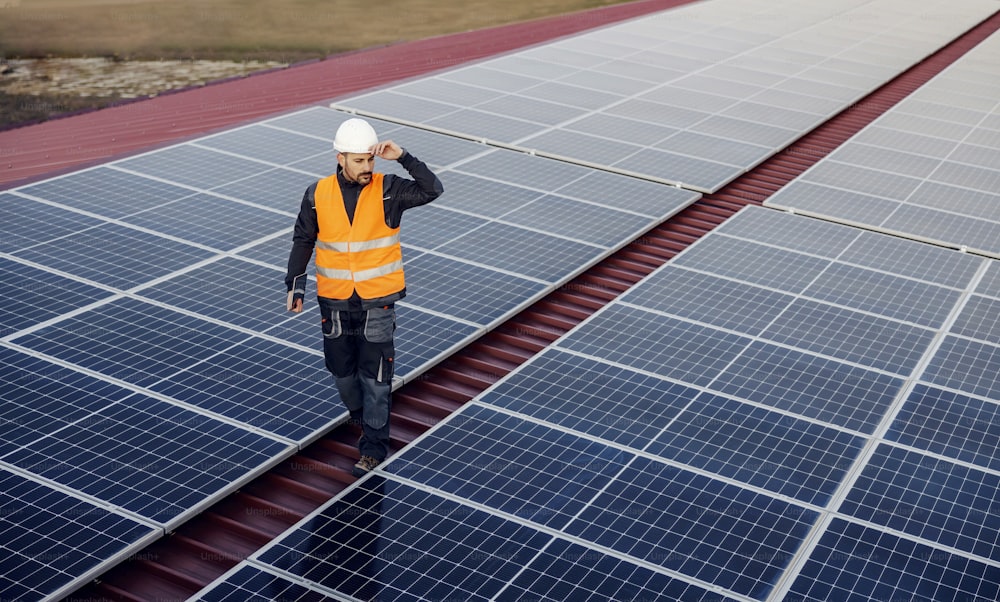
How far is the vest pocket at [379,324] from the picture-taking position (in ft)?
24.9

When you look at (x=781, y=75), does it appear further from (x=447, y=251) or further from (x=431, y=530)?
(x=431, y=530)

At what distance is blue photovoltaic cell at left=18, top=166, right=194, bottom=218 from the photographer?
12.0m

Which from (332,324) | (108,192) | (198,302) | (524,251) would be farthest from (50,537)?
(108,192)

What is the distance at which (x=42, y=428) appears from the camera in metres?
7.67

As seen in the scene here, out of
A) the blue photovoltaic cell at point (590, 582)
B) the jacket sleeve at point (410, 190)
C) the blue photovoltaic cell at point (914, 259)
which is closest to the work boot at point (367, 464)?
the blue photovoltaic cell at point (590, 582)

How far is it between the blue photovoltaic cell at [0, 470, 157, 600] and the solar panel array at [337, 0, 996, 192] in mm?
9378

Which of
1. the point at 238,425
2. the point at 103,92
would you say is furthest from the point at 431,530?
the point at 103,92

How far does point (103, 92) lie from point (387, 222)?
2580 centimetres

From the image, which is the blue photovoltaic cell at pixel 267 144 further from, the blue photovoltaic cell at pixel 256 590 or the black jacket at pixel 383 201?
the blue photovoltaic cell at pixel 256 590

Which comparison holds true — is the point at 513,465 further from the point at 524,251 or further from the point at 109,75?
the point at 109,75

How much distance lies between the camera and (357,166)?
7.37 meters

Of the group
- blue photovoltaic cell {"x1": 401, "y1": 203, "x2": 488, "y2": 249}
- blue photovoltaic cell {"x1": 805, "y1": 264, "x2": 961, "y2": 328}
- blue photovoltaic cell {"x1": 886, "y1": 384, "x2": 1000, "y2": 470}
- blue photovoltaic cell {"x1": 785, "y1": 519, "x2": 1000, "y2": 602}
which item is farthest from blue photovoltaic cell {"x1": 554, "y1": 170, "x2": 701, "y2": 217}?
blue photovoltaic cell {"x1": 785, "y1": 519, "x2": 1000, "y2": 602}

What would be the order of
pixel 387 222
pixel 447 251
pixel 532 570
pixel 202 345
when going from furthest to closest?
1. pixel 447 251
2. pixel 202 345
3. pixel 387 222
4. pixel 532 570

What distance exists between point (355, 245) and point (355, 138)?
2.63ft
